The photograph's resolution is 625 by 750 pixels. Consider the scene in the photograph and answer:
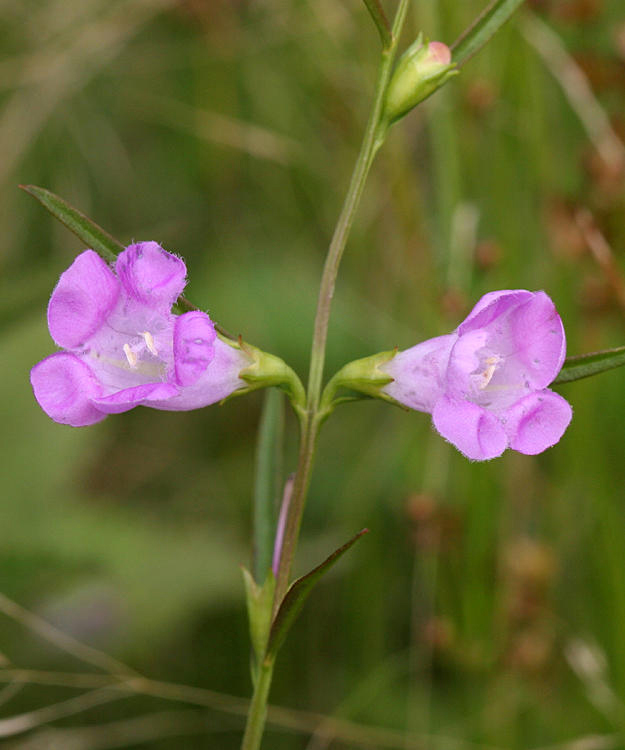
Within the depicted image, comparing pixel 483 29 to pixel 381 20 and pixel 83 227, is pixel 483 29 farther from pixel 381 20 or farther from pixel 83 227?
pixel 83 227

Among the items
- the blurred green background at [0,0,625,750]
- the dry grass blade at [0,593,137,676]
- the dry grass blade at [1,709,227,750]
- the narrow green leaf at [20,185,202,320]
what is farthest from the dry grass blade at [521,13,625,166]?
the dry grass blade at [1,709,227,750]

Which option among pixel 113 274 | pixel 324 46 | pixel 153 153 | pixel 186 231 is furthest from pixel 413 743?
pixel 153 153

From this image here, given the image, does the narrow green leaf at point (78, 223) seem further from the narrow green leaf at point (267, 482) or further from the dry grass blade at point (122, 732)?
the dry grass blade at point (122, 732)

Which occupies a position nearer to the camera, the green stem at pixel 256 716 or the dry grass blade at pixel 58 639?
the green stem at pixel 256 716

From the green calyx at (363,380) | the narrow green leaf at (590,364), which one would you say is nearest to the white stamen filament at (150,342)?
the green calyx at (363,380)

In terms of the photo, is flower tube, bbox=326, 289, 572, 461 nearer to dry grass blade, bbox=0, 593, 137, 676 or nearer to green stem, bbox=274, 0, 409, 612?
green stem, bbox=274, 0, 409, 612

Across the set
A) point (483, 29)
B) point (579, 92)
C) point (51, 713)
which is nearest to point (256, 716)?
point (51, 713)

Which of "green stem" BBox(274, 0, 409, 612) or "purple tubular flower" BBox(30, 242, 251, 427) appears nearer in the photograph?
"purple tubular flower" BBox(30, 242, 251, 427)

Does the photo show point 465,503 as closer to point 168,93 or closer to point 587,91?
point 587,91
